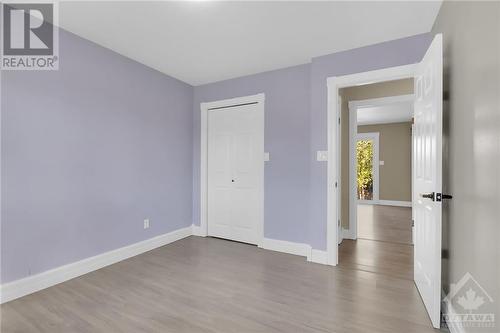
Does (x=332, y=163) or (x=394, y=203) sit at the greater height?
(x=332, y=163)

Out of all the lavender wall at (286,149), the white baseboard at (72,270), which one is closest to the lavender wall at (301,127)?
the lavender wall at (286,149)

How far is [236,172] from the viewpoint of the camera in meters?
3.93

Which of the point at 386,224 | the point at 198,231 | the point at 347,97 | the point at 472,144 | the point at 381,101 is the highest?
the point at 347,97

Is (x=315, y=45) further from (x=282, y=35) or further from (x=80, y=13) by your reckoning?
(x=80, y=13)

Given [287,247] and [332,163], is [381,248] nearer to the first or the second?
[287,247]

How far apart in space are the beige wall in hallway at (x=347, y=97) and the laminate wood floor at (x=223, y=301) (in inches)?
58.1

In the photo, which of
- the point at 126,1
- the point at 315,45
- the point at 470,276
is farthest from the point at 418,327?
the point at 126,1

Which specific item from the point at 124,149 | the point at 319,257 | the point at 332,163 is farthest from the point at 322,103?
the point at 124,149

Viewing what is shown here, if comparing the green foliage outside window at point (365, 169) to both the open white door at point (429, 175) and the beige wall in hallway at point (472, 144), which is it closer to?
the open white door at point (429, 175)

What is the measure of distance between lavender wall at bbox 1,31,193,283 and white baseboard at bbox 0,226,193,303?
59 mm

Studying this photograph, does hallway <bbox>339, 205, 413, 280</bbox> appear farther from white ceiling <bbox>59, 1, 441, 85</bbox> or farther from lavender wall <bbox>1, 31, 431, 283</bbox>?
white ceiling <bbox>59, 1, 441, 85</bbox>

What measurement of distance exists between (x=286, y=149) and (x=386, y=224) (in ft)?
10.7

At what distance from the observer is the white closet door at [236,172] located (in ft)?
12.1

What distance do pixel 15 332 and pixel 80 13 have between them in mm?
2593
